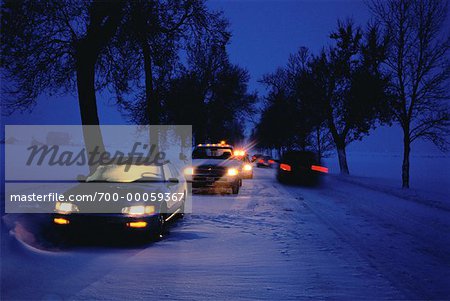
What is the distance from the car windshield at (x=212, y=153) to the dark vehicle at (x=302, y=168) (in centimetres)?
491

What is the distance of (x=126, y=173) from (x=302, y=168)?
1478 cm

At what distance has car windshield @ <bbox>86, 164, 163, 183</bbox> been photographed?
1053cm

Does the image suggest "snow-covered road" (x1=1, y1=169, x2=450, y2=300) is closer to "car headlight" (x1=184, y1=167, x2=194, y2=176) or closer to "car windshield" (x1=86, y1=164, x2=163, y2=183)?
"car windshield" (x1=86, y1=164, x2=163, y2=183)

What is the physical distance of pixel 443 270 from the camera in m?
6.83

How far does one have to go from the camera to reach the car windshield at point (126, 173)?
34.6 ft

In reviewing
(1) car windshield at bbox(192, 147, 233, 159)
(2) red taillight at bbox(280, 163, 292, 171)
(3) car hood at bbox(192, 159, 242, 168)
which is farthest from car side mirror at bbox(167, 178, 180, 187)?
(2) red taillight at bbox(280, 163, 292, 171)

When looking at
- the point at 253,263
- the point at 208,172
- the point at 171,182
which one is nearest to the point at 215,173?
the point at 208,172

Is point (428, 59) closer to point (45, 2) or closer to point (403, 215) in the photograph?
point (403, 215)

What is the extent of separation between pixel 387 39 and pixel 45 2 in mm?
18816

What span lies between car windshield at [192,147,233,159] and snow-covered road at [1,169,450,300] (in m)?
8.30

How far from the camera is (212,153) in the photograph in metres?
21.2

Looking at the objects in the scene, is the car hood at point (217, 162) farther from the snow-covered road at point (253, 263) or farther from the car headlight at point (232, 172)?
the snow-covered road at point (253, 263)

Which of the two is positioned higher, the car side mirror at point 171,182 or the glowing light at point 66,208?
the car side mirror at point 171,182

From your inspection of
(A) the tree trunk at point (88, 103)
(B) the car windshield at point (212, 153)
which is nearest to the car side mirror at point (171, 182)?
(A) the tree trunk at point (88, 103)
